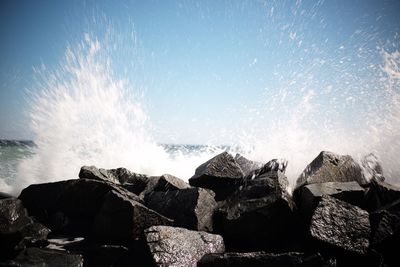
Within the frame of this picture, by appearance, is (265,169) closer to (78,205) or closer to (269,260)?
(269,260)

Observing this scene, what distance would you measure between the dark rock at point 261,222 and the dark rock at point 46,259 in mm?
1950

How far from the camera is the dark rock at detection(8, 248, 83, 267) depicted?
8.76ft

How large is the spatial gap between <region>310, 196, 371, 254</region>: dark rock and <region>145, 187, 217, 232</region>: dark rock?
1457 mm

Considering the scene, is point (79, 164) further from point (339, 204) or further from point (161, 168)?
point (339, 204)

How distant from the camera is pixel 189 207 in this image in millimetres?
3666

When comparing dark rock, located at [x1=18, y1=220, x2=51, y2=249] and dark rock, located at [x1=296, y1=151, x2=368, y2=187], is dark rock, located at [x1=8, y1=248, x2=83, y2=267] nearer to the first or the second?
dark rock, located at [x1=18, y1=220, x2=51, y2=249]

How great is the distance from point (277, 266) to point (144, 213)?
1.80m

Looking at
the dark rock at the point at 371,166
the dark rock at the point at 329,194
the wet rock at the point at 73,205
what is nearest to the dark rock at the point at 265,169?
the dark rock at the point at 329,194

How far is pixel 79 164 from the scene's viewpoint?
33.2 feet

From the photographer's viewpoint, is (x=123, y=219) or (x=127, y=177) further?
(x=127, y=177)

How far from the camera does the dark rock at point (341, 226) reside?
286 cm

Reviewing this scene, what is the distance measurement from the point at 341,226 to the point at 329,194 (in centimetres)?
60

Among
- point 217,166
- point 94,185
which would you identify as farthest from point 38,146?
point 217,166

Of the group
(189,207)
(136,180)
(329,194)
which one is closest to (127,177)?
(136,180)
